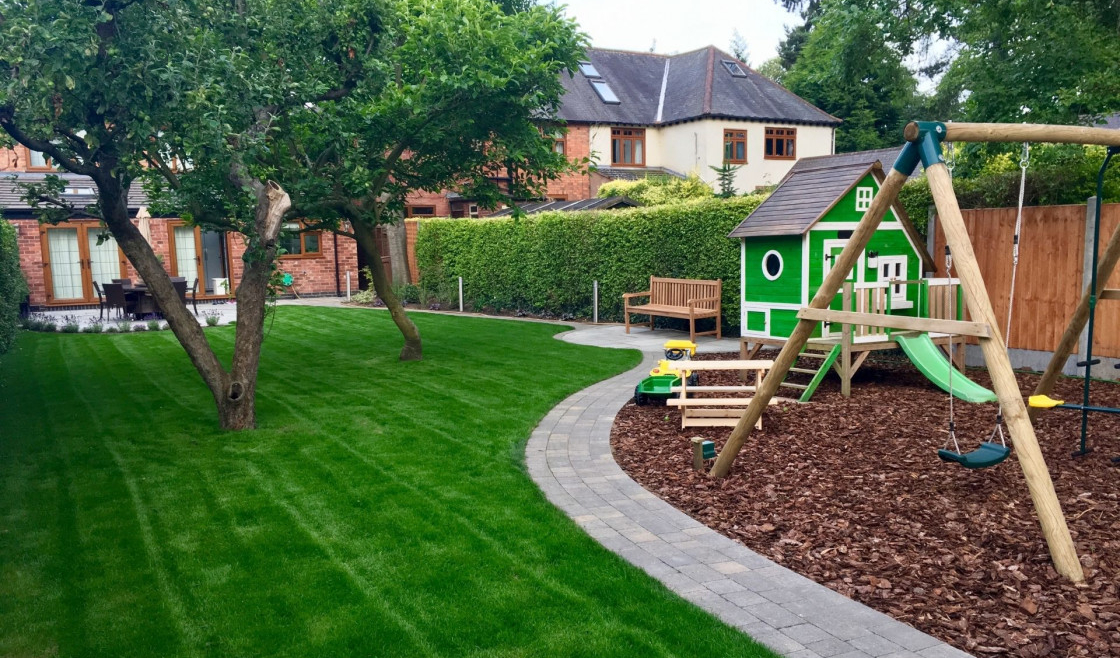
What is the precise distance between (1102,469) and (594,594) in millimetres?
4653

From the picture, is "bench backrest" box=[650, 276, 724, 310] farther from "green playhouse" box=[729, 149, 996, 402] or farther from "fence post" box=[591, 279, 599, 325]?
"green playhouse" box=[729, 149, 996, 402]

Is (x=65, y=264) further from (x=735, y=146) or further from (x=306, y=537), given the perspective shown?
(x=735, y=146)

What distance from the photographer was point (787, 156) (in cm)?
3525

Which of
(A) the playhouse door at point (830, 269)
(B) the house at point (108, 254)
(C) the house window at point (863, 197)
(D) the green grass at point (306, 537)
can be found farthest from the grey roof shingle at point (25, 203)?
(C) the house window at point (863, 197)

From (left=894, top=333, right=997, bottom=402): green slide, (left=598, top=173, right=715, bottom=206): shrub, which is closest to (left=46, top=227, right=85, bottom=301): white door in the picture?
(left=598, top=173, right=715, bottom=206): shrub

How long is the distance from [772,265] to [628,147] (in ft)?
83.4

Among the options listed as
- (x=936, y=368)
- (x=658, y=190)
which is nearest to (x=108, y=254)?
(x=658, y=190)

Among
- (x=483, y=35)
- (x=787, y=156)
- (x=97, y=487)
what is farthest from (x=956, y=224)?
(x=787, y=156)

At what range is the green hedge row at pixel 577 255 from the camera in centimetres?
1506

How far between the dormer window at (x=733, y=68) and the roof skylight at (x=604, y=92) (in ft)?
17.5

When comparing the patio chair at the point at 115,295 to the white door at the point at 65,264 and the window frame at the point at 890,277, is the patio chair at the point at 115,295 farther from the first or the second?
the window frame at the point at 890,277

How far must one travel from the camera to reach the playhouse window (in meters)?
10.7

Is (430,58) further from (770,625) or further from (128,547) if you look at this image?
(770,625)

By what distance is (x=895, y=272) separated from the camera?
1061cm
